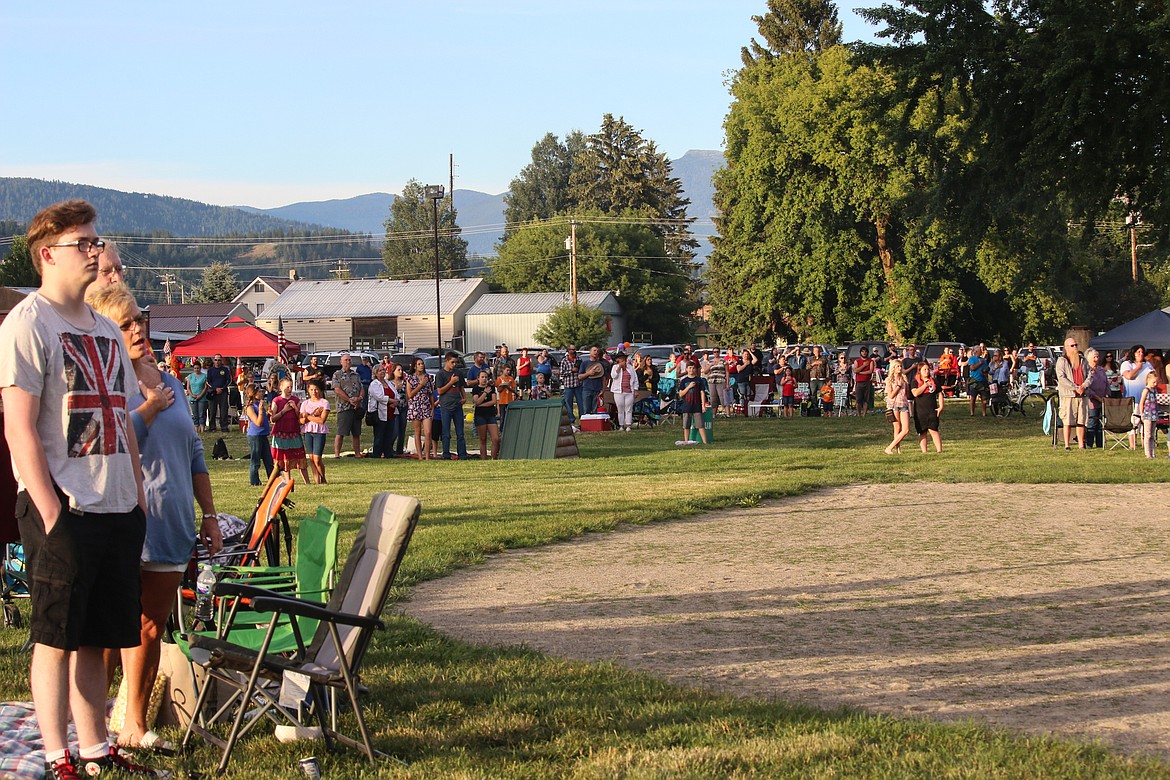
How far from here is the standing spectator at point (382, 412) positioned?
2152 cm

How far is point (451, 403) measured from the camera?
21234 mm

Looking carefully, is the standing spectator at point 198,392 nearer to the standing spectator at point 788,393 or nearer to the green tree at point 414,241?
the standing spectator at point 788,393

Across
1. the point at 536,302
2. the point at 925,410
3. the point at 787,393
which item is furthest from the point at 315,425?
the point at 536,302

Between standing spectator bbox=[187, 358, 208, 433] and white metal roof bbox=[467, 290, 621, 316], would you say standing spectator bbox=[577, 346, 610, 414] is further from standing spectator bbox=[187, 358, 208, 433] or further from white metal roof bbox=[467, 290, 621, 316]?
white metal roof bbox=[467, 290, 621, 316]

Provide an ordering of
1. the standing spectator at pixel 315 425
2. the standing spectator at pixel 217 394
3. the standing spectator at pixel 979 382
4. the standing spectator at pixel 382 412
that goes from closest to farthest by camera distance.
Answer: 1. the standing spectator at pixel 315 425
2. the standing spectator at pixel 382 412
3. the standing spectator at pixel 217 394
4. the standing spectator at pixel 979 382

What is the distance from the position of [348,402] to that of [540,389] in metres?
16.1

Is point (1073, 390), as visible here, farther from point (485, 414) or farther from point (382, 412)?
point (382, 412)

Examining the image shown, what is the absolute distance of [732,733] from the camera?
5.17 metres

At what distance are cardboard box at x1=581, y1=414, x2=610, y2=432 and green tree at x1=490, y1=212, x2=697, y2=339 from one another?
5608 cm

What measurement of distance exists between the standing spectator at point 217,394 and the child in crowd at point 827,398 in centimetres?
1442

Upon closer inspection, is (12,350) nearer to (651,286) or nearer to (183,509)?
(183,509)

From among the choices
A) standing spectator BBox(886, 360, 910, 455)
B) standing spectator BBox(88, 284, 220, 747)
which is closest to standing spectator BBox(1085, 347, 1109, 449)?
standing spectator BBox(886, 360, 910, 455)

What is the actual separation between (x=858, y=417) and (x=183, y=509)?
26.3 metres

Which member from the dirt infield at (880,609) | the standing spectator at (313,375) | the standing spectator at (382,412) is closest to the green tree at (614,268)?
the standing spectator at (382,412)
